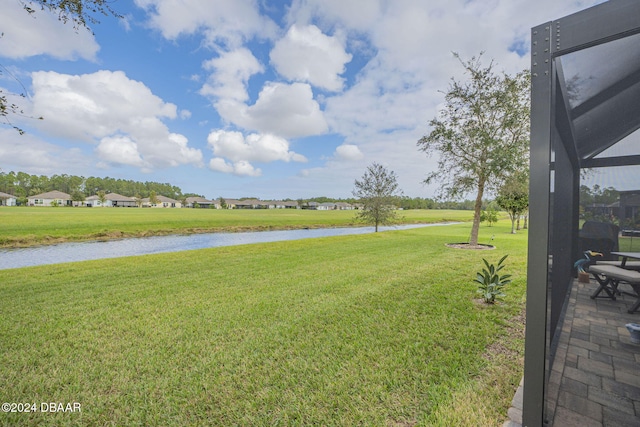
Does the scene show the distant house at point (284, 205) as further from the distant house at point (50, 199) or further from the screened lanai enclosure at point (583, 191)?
the screened lanai enclosure at point (583, 191)

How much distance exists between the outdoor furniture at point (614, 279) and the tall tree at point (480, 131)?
7.21 m

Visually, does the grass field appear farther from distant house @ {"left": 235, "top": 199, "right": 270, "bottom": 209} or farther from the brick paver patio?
distant house @ {"left": 235, "top": 199, "right": 270, "bottom": 209}

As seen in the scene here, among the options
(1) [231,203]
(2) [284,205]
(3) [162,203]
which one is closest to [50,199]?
(3) [162,203]

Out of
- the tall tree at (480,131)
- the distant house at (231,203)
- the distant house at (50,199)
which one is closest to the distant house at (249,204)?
the distant house at (231,203)

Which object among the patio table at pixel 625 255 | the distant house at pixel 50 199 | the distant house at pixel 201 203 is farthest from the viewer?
the distant house at pixel 201 203

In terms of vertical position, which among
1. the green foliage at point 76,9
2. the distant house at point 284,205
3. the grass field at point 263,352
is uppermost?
the green foliage at point 76,9

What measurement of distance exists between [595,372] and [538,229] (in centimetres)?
189

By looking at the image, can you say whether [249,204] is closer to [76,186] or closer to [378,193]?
[76,186]

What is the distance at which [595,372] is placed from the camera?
2.45 meters

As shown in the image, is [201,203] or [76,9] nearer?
[76,9]

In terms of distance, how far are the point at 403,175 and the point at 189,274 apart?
19.0 m

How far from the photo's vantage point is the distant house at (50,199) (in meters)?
67.6

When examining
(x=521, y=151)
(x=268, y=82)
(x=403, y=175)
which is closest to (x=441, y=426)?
(x=521, y=151)

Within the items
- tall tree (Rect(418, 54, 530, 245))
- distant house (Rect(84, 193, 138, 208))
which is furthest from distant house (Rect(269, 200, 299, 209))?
tall tree (Rect(418, 54, 530, 245))
